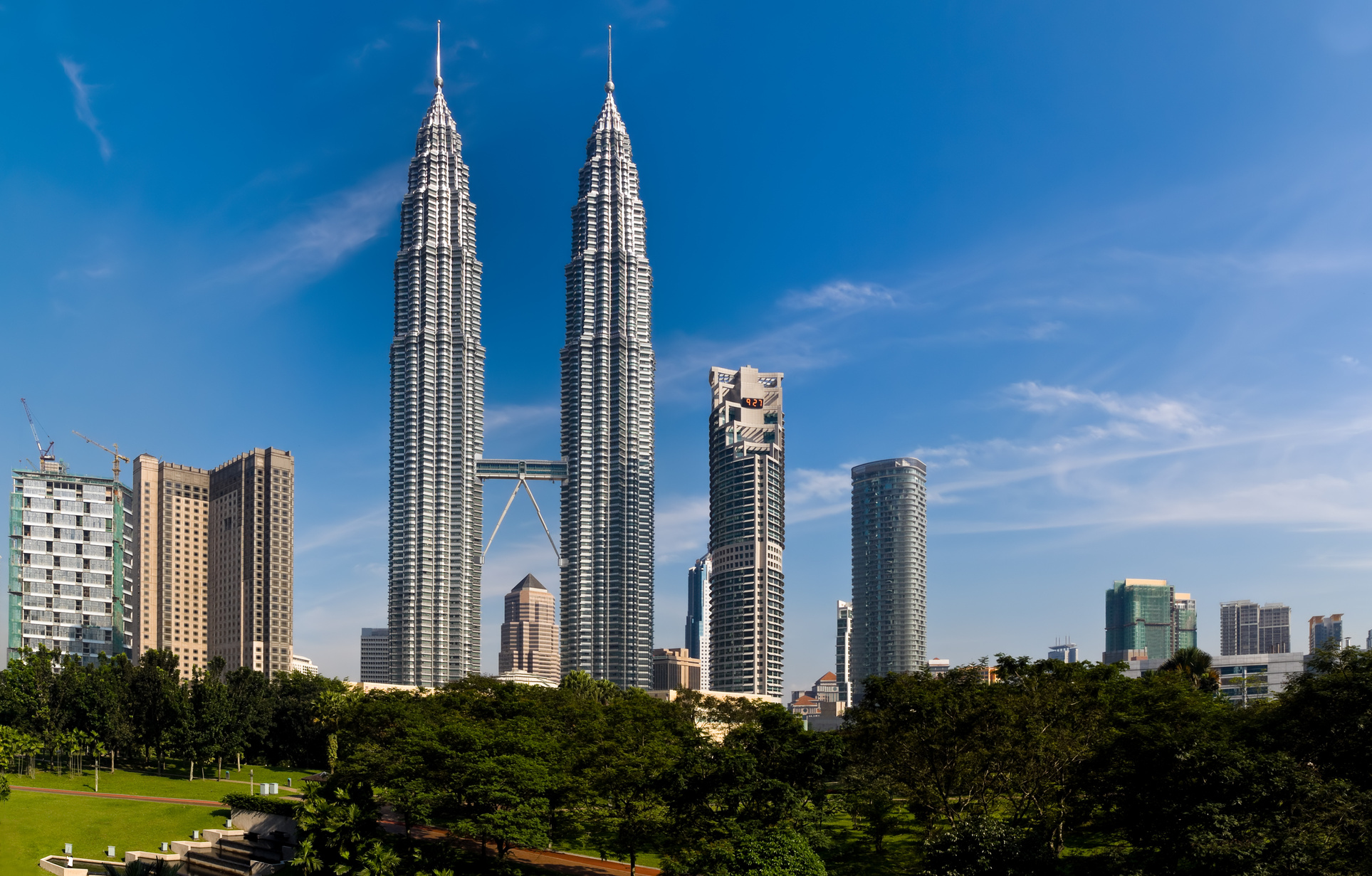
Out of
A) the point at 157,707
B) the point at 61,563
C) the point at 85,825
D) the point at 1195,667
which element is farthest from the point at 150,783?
the point at 61,563

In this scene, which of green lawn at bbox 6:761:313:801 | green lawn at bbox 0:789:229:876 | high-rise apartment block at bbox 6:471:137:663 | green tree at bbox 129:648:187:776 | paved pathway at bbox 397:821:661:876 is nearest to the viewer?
paved pathway at bbox 397:821:661:876

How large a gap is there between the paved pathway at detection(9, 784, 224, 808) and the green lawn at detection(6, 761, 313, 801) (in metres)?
1.12

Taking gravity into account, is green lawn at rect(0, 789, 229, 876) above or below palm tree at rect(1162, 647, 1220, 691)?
below

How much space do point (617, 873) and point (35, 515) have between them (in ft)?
558

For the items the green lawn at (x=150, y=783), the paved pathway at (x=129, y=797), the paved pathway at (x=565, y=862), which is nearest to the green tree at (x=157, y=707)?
the green lawn at (x=150, y=783)

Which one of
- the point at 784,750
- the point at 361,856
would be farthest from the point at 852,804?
the point at 361,856

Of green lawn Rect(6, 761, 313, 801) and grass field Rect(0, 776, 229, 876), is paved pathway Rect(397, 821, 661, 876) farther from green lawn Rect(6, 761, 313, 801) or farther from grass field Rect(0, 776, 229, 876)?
green lawn Rect(6, 761, 313, 801)

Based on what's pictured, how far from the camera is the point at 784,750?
185ft

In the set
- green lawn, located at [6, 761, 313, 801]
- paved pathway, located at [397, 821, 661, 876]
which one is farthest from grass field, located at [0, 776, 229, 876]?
paved pathway, located at [397, 821, 661, 876]

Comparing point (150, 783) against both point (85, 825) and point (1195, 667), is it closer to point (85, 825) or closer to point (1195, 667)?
point (85, 825)

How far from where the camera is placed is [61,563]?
18762 centimetres

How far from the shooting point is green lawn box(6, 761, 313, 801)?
7738cm

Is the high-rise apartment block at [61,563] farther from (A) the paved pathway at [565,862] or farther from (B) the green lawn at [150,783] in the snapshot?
(A) the paved pathway at [565,862]

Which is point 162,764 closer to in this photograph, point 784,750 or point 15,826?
point 15,826
